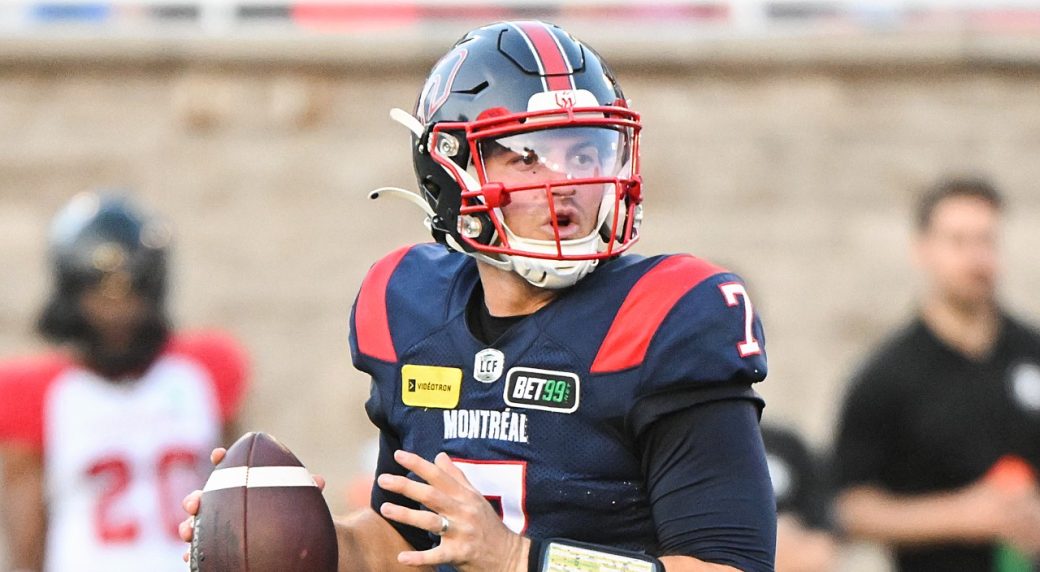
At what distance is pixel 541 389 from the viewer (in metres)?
3.16

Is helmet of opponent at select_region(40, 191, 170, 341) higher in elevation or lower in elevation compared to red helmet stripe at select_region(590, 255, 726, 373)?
lower

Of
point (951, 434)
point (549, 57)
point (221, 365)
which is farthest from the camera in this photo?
point (221, 365)

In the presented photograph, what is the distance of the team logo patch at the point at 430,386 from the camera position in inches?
129

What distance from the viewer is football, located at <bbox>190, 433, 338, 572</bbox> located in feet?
10.1

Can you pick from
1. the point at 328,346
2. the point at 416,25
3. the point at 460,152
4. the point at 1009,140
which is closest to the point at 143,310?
the point at 328,346

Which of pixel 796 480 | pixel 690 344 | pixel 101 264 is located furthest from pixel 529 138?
pixel 101 264

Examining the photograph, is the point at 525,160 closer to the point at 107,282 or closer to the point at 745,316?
the point at 745,316

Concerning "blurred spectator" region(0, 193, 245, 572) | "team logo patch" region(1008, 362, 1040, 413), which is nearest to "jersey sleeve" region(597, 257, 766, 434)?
"team logo patch" region(1008, 362, 1040, 413)

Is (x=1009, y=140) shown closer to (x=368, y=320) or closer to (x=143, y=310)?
(x=143, y=310)

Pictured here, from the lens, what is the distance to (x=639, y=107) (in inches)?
333

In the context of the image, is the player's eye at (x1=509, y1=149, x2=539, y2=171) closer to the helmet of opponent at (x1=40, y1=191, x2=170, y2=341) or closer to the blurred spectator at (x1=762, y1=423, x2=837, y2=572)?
the blurred spectator at (x1=762, y1=423, x2=837, y2=572)

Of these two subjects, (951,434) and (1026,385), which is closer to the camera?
(951,434)

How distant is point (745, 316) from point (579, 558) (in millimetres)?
487

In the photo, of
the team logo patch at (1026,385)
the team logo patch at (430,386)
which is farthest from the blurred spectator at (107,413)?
the team logo patch at (430,386)
